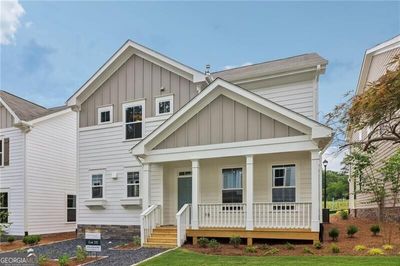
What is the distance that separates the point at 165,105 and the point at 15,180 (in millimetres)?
8653

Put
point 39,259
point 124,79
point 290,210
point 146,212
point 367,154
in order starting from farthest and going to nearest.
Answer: point 124,79
point 367,154
point 146,212
point 290,210
point 39,259

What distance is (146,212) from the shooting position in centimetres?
1388

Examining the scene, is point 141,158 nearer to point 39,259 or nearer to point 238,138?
point 238,138

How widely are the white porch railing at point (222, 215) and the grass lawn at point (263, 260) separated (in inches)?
81.4

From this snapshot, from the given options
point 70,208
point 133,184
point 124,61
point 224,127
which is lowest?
point 70,208

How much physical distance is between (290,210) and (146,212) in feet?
16.7

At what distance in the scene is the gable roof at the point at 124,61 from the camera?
1570 cm

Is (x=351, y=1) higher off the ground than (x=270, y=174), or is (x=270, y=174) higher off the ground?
(x=351, y=1)

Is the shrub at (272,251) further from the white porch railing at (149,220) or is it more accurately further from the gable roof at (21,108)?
the gable roof at (21,108)

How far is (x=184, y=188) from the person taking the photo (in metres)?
15.5

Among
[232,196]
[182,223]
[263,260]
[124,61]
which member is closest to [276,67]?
[232,196]

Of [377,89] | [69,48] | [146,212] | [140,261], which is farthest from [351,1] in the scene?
[69,48]

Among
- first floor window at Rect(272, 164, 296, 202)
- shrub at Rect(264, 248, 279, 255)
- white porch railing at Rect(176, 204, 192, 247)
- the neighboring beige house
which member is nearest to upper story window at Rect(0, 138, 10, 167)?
white porch railing at Rect(176, 204, 192, 247)

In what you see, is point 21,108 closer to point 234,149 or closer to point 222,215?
point 234,149
